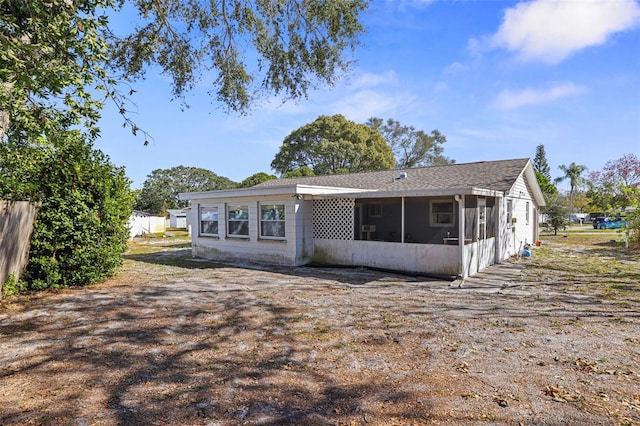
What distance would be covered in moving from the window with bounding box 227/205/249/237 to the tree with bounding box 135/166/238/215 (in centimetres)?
3790

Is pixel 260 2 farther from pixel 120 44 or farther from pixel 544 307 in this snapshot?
pixel 544 307

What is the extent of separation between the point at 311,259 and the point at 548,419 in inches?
Result: 374

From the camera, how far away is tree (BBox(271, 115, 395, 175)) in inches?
1341

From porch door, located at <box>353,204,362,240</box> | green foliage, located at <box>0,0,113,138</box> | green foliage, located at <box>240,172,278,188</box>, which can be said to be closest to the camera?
green foliage, located at <box>0,0,113,138</box>

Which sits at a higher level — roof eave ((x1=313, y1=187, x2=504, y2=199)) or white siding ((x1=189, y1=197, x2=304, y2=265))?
roof eave ((x1=313, y1=187, x2=504, y2=199))

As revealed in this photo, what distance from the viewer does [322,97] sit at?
30.1 feet

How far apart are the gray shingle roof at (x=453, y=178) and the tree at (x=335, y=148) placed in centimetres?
1683

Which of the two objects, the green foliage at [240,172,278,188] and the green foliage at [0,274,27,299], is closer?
the green foliage at [0,274,27,299]

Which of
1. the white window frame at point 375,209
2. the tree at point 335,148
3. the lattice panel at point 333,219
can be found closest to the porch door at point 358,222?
the white window frame at point 375,209

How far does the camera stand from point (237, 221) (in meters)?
13.3

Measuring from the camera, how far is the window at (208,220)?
1407 centimetres

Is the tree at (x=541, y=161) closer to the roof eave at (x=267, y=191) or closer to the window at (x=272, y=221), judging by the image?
the roof eave at (x=267, y=191)

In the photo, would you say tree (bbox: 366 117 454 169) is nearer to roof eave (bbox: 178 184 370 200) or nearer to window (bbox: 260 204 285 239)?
roof eave (bbox: 178 184 370 200)

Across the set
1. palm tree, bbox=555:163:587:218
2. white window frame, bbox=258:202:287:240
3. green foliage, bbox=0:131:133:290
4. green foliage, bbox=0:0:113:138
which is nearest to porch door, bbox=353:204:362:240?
white window frame, bbox=258:202:287:240
